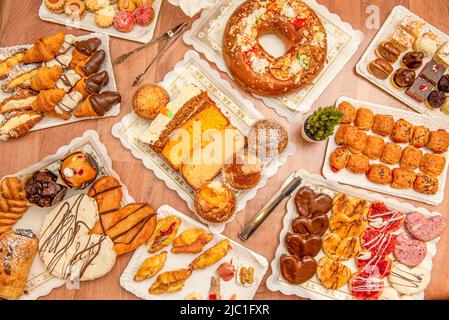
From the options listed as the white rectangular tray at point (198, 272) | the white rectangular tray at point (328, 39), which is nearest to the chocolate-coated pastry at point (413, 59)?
the white rectangular tray at point (328, 39)

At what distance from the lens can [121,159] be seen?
253cm

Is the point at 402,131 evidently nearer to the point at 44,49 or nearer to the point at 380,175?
the point at 380,175

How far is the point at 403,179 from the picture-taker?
8.21ft

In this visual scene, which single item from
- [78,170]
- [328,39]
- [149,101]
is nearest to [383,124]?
[328,39]

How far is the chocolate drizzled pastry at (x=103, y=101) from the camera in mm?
2449

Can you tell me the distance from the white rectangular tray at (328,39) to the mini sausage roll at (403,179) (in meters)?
0.66

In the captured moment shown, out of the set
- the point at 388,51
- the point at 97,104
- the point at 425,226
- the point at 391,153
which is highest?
the point at 388,51

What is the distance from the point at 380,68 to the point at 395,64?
0.44 feet

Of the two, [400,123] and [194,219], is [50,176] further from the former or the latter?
[400,123]

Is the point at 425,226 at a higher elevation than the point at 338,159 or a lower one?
lower

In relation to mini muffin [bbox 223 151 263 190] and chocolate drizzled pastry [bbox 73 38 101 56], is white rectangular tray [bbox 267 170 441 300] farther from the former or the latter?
chocolate drizzled pastry [bbox 73 38 101 56]

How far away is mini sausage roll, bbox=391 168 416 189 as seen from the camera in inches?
98.4

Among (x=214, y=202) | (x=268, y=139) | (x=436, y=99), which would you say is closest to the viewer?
(x=214, y=202)

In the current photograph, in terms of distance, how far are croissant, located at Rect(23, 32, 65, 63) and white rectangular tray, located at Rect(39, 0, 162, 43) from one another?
0.46ft
